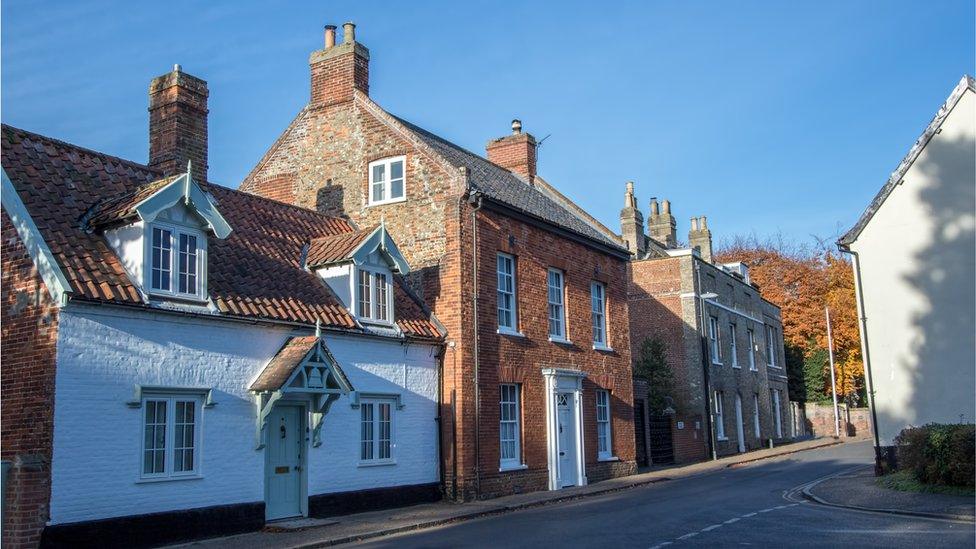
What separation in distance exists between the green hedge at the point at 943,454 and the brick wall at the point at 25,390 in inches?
636

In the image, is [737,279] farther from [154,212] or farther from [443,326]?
[154,212]

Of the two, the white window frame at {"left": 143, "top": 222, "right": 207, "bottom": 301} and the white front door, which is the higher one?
the white window frame at {"left": 143, "top": 222, "right": 207, "bottom": 301}

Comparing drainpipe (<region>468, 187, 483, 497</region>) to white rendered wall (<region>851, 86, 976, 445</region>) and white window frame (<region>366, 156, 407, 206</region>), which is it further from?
white rendered wall (<region>851, 86, 976, 445</region>)

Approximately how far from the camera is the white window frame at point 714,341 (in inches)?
1428

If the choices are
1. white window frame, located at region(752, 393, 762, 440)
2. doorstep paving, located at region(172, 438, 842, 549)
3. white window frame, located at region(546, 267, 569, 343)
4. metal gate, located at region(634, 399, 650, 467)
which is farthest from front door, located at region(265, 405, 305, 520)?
white window frame, located at region(752, 393, 762, 440)

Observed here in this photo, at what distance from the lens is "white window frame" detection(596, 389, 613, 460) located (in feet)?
83.8

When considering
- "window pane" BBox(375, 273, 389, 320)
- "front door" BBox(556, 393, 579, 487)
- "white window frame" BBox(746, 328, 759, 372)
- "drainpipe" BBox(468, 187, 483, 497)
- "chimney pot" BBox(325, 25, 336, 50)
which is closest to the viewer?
"window pane" BBox(375, 273, 389, 320)

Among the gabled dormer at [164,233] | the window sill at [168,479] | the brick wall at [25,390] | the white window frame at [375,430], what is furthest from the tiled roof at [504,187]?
the brick wall at [25,390]

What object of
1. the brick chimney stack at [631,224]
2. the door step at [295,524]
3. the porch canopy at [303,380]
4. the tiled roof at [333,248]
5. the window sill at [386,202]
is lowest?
the door step at [295,524]

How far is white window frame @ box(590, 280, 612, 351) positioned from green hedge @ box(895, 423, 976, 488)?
9.26 meters

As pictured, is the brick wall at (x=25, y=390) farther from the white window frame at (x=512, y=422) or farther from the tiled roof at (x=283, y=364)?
the white window frame at (x=512, y=422)

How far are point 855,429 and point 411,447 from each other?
40877 mm

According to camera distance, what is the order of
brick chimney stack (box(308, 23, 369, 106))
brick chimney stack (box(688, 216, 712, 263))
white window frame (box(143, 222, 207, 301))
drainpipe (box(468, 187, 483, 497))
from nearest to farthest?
white window frame (box(143, 222, 207, 301))
drainpipe (box(468, 187, 483, 497))
brick chimney stack (box(308, 23, 369, 106))
brick chimney stack (box(688, 216, 712, 263))

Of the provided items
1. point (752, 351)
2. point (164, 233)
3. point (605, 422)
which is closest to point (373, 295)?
point (164, 233)
